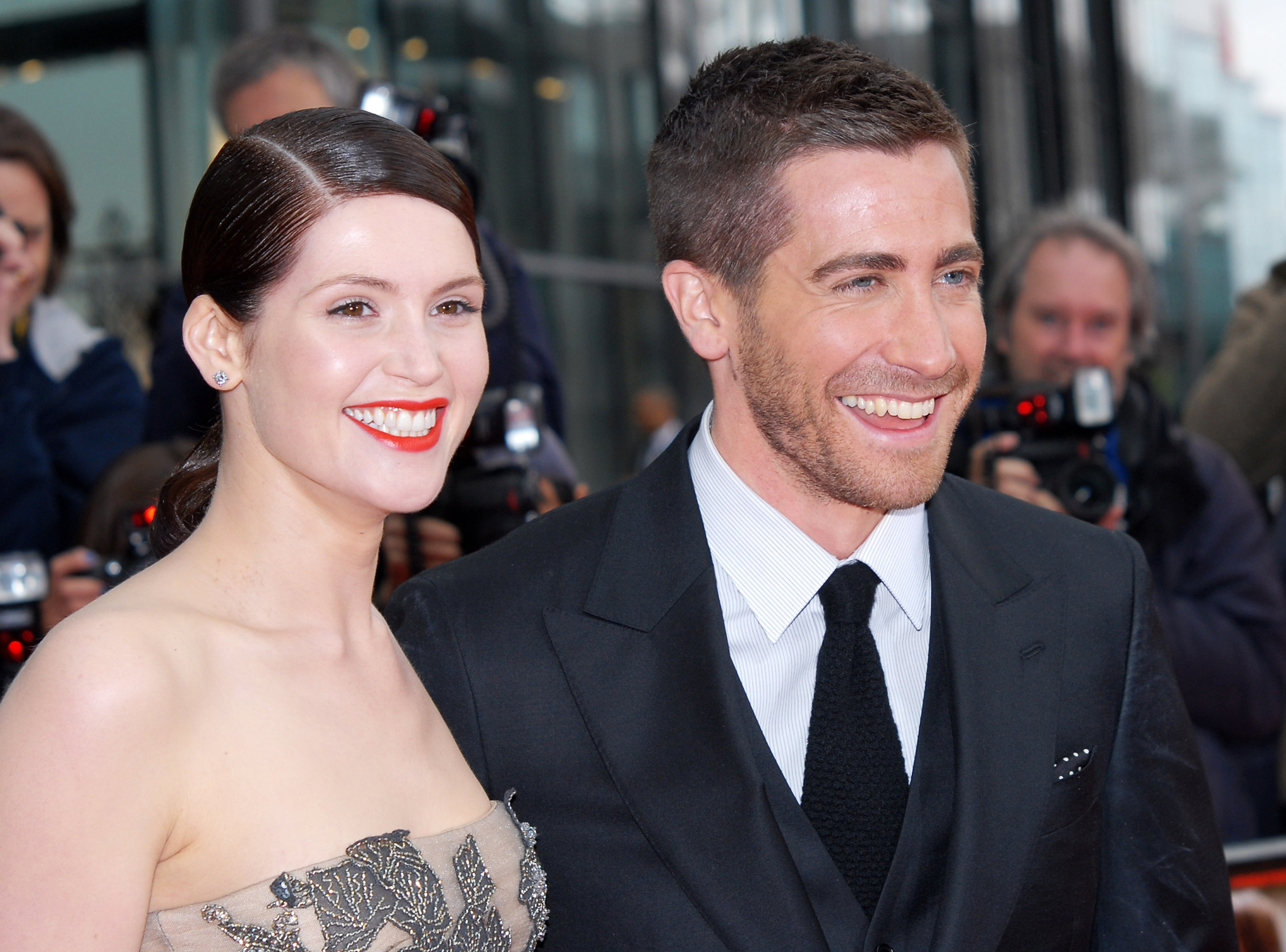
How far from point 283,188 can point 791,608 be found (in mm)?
763

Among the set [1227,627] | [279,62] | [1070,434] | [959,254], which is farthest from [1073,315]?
[279,62]

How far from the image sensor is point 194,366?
2.71 meters

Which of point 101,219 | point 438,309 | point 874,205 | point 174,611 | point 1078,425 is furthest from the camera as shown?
point 101,219

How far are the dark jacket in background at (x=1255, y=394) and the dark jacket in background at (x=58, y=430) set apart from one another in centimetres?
256

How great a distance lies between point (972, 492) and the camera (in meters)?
1.91

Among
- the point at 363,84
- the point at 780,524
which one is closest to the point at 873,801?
the point at 780,524

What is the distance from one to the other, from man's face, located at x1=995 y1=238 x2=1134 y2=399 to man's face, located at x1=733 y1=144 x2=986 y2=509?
1.51m

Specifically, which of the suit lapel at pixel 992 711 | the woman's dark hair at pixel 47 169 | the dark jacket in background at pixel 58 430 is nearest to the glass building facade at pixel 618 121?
the woman's dark hair at pixel 47 169

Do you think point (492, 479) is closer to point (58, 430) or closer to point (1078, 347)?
point (58, 430)

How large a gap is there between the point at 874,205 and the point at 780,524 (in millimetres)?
409

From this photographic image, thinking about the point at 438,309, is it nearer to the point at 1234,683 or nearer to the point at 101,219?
the point at 1234,683

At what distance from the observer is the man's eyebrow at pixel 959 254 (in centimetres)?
168

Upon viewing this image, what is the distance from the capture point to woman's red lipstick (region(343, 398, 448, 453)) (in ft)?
4.86

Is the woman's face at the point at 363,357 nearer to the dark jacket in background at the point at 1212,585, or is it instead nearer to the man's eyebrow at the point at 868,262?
the man's eyebrow at the point at 868,262
